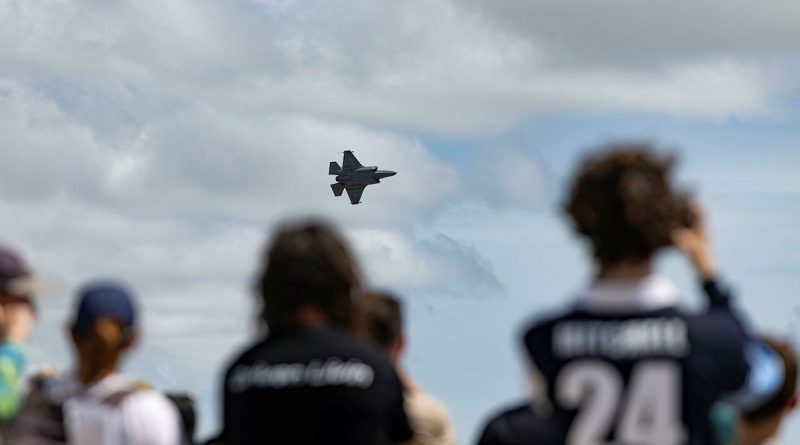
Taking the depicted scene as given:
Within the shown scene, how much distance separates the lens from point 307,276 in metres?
7.45

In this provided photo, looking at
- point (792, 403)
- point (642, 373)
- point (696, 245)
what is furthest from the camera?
point (792, 403)

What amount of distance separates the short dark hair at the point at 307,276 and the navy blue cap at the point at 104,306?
0.83m

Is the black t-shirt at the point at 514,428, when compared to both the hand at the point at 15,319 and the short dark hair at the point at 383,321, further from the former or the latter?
the hand at the point at 15,319

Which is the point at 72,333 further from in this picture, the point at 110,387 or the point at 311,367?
the point at 311,367

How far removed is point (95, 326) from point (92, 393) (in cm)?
43

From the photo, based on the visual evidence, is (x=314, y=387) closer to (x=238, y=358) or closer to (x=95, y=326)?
(x=238, y=358)

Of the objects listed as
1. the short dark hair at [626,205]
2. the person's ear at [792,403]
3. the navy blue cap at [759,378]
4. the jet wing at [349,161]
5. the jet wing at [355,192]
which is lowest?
the person's ear at [792,403]

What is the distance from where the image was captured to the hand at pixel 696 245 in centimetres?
670

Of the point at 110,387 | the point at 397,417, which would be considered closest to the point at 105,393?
the point at 110,387

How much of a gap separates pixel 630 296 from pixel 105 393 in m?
3.10

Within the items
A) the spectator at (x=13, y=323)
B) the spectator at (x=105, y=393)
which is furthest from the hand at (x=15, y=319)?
the spectator at (x=105, y=393)

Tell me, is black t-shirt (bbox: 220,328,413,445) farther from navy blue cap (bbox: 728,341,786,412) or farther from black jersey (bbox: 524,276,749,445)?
navy blue cap (bbox: 728,341,786,412)

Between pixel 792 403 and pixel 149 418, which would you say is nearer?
pixel 792 403

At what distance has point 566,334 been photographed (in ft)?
21.8
